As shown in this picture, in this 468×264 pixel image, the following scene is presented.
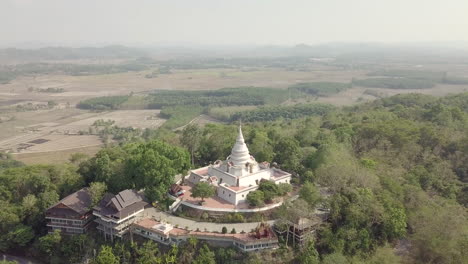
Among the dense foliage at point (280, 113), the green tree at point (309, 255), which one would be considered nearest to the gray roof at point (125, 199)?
the green tree at point (309, 255)

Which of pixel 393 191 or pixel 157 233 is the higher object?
pixel 393 191

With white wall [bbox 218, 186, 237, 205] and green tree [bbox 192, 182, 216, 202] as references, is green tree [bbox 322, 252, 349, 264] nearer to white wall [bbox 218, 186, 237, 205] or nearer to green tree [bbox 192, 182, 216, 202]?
white wall [bbox 218, 186, 237, 205]

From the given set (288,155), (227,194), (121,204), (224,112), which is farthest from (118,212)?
(224,112)

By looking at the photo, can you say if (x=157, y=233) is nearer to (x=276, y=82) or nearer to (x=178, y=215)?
(x=178, y=215)

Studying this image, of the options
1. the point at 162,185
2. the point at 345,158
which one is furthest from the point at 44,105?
the point at 345,158

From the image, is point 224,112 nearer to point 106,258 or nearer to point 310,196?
point 310,196

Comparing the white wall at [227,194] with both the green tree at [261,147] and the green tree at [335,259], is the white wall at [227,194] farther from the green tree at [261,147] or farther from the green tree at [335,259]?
the green tree at [335,259]

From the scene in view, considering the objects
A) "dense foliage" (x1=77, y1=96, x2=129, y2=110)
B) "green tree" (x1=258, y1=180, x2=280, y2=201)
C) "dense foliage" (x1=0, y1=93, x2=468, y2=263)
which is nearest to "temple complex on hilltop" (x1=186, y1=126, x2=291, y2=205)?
"green tree" (x1=258, y1=180, x2=280, y2=201)
